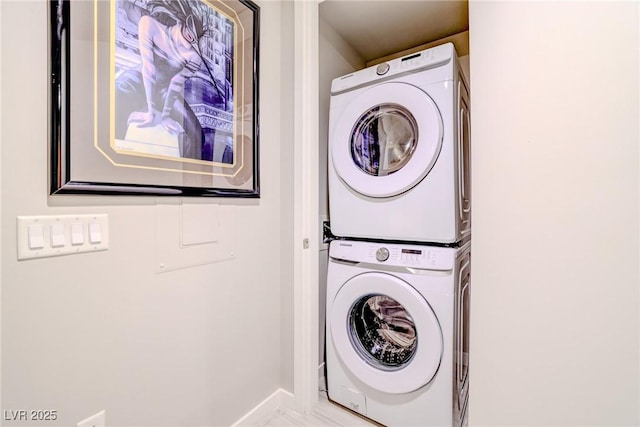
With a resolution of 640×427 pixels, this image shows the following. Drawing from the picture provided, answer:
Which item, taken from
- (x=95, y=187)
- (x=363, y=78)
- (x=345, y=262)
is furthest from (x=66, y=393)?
(x=363, y=78)

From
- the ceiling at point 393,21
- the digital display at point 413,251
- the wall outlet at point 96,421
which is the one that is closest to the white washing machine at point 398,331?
the digital display at point 413,251

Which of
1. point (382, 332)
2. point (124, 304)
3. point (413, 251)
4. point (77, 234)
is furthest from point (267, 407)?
point (77, 234)

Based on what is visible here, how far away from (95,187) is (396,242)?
1.22 meters

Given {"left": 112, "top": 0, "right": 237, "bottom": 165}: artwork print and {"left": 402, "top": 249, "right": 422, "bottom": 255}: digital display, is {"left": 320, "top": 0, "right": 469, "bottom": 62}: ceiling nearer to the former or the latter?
{"left": 112, "top": 0, "right": 237, "bottom": 165}: artwork print

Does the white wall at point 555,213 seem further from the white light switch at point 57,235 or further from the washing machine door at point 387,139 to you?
the white light switch at point 57,235

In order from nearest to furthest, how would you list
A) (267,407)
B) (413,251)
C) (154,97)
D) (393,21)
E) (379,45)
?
(154,97)
(413,251)
(267,407)
(393,21)
(379,45)

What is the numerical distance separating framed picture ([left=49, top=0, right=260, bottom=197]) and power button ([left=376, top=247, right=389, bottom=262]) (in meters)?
0.68

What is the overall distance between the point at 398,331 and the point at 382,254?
1.38 feet

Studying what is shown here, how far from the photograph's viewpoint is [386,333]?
1.48 m

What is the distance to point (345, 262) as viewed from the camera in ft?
4.86

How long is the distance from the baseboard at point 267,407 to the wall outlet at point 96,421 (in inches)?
22.1

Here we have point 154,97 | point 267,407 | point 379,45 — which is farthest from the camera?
point 379,45

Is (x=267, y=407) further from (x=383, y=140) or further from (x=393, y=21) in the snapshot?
(x=393, y=21)

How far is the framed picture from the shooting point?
78 cm
